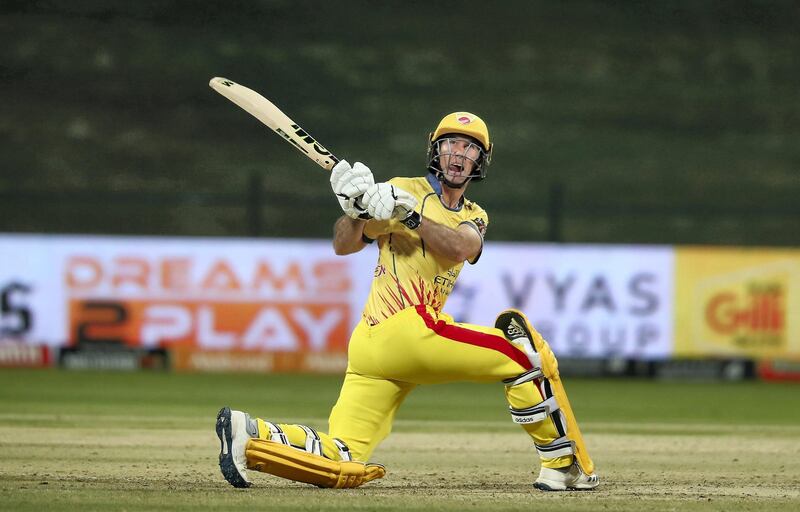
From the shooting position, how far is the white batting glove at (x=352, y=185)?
6211mm

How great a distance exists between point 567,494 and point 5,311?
10.4 metres

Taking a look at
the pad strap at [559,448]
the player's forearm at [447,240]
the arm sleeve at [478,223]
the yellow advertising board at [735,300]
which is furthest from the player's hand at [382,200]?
the yellow advertising board at [735,300]

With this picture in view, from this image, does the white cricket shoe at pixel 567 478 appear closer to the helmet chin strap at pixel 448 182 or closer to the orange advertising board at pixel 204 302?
the helmet chin strap at pixel 448 182

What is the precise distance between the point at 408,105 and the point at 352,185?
20.0m

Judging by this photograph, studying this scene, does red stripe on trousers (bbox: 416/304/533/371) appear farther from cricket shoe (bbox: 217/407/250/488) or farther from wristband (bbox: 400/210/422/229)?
cricket shoe (bbox: 217/407/250/488)

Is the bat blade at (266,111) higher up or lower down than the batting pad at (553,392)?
higher up

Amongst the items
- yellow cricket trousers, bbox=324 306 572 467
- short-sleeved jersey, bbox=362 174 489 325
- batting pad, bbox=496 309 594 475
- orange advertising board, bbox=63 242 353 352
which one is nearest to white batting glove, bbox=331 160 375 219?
short-sleeved jersey, bbox=362 174 489 325

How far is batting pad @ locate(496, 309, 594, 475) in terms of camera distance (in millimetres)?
6656

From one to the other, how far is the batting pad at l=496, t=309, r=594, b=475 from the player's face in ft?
2.38

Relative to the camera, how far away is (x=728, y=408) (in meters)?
13.3

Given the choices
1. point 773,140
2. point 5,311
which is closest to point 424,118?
point 773,140

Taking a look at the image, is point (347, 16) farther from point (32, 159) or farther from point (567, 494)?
point (567, 494)

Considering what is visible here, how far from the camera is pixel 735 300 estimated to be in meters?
16.2

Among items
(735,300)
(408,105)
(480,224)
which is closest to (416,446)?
(480,224)
